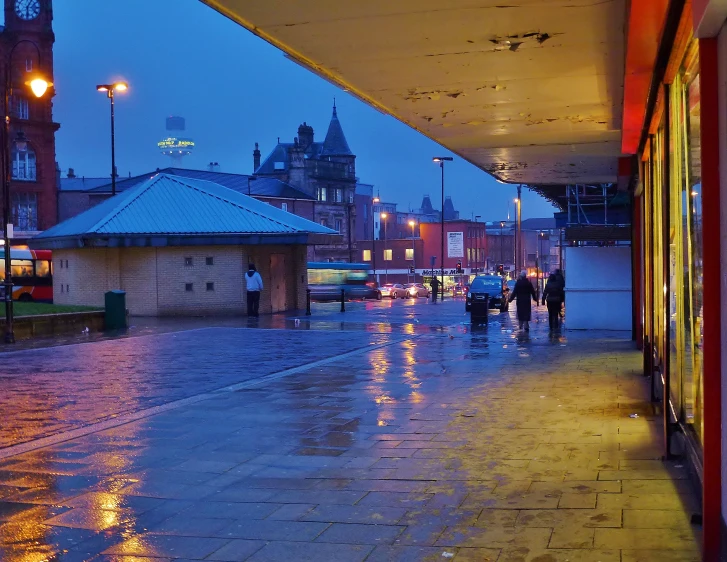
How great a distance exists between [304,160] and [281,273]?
196 feet

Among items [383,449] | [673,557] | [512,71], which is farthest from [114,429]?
[673,557]

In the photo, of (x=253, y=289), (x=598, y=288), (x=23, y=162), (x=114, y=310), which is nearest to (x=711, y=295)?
(x=598, y=288)

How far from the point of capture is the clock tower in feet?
208

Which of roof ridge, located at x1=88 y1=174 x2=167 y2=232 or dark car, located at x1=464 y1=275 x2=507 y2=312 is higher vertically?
roof ridge, located at x1=88 y1=174 x2=167 y2=232

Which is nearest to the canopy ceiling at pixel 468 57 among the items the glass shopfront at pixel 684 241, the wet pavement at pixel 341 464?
the glass shopfront at pixel 684 241

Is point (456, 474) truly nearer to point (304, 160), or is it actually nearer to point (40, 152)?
point (40, 152)

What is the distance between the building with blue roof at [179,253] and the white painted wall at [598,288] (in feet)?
43.5

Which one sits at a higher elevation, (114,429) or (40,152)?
(40,152)

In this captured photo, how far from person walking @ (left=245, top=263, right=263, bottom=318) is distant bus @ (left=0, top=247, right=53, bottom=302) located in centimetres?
1925

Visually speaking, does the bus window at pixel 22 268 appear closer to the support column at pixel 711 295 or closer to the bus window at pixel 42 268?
the bus window at pixel 42 268

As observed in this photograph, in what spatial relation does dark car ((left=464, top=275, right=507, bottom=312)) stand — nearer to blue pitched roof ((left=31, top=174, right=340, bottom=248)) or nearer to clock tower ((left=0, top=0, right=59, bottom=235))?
blue pitched roof ((left=31, top=174, right=340, bottom=248))

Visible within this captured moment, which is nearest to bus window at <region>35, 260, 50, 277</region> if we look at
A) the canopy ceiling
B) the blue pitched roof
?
the blue pitched roof

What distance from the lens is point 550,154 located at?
619 inches

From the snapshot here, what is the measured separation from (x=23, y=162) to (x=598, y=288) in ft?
180
